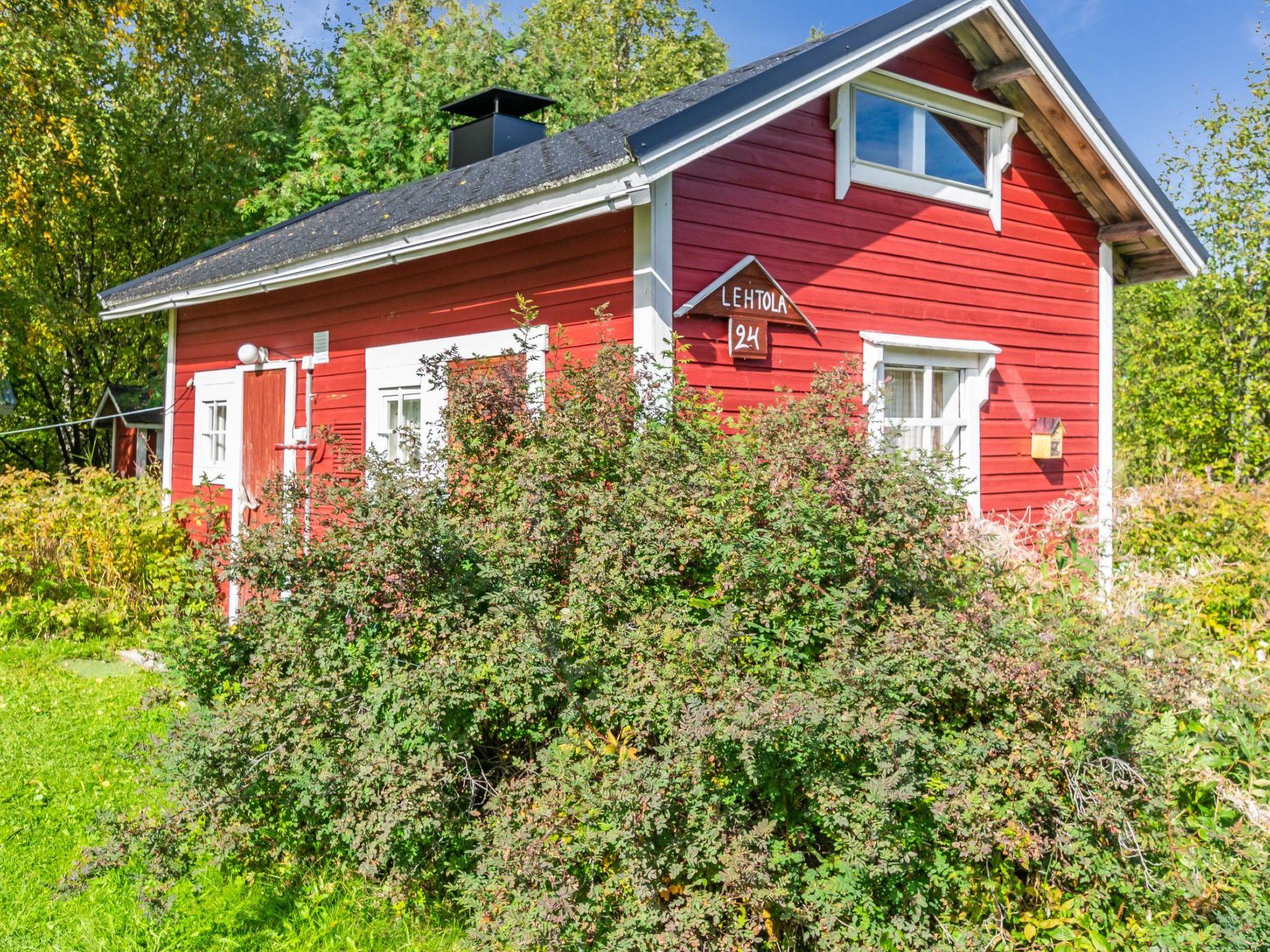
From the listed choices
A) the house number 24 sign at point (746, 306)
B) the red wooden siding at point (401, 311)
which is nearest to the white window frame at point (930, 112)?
the house number 24 sign at point (746, 306)

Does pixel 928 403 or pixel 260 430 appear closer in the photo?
pixel 928 403

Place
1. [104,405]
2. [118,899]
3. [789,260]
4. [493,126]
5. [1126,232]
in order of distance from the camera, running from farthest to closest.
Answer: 1. [104,405]
2. [493,126]
3. [1126,232]
4. [789,260]
5. [118,899]

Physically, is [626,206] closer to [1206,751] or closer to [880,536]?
[880,536]

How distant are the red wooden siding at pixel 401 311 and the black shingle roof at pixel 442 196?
1.23 feet

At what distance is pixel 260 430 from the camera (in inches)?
352

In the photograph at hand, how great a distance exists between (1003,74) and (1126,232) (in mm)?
1921

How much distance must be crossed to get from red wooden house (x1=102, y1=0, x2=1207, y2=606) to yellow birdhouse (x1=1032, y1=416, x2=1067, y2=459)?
9 cm

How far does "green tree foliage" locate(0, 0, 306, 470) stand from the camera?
14.3 meters

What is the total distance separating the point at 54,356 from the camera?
1716 centimetres

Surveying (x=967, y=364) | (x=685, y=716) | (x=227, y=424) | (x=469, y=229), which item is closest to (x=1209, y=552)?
(x=967, y=364)

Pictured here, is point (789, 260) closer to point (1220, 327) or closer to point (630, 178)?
point (630, 178)

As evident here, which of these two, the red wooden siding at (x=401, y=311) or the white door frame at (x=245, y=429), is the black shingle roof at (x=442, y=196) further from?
the white door frame at (x=245, y=429)

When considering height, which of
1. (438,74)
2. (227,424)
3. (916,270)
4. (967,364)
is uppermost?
(438,74)

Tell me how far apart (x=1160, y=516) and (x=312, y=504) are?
5.27m
